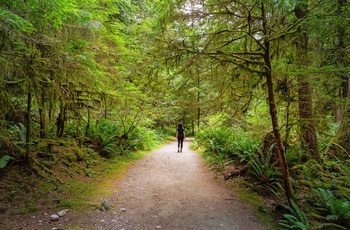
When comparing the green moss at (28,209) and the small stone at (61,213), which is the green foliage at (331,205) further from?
the green moss at (28,209)

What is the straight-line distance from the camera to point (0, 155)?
208 inches

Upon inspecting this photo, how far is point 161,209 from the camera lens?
4.79 meters

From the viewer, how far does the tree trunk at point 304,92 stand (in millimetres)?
4773

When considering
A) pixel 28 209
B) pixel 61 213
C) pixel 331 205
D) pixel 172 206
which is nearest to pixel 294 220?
pixel 331 205

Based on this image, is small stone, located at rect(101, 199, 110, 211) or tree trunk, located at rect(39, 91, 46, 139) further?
tree trunk, located at rect(39, 91, 46, 139)

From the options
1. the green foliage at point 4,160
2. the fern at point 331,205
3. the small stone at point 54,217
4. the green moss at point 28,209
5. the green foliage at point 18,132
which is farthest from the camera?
the green foliage at point 18,132

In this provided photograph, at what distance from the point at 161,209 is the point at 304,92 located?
5.16 m

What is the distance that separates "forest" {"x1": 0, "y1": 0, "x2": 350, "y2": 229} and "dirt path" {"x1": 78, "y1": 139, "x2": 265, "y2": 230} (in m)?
1.01

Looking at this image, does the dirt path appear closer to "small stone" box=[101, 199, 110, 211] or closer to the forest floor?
the forest floor

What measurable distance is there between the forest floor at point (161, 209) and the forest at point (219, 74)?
32.3 inches

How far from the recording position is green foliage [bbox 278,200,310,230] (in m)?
4.09

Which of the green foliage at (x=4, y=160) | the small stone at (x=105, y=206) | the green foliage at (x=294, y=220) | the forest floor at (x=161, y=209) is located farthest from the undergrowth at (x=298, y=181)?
the green foliage at (x=4, y=160)

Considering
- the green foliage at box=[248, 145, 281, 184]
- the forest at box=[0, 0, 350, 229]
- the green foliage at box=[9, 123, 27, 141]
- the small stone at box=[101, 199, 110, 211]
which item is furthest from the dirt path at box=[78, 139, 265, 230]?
the green foliage at box=[9, 123, 27, 141]

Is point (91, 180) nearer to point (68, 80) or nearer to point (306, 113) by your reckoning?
point (68, 80)
